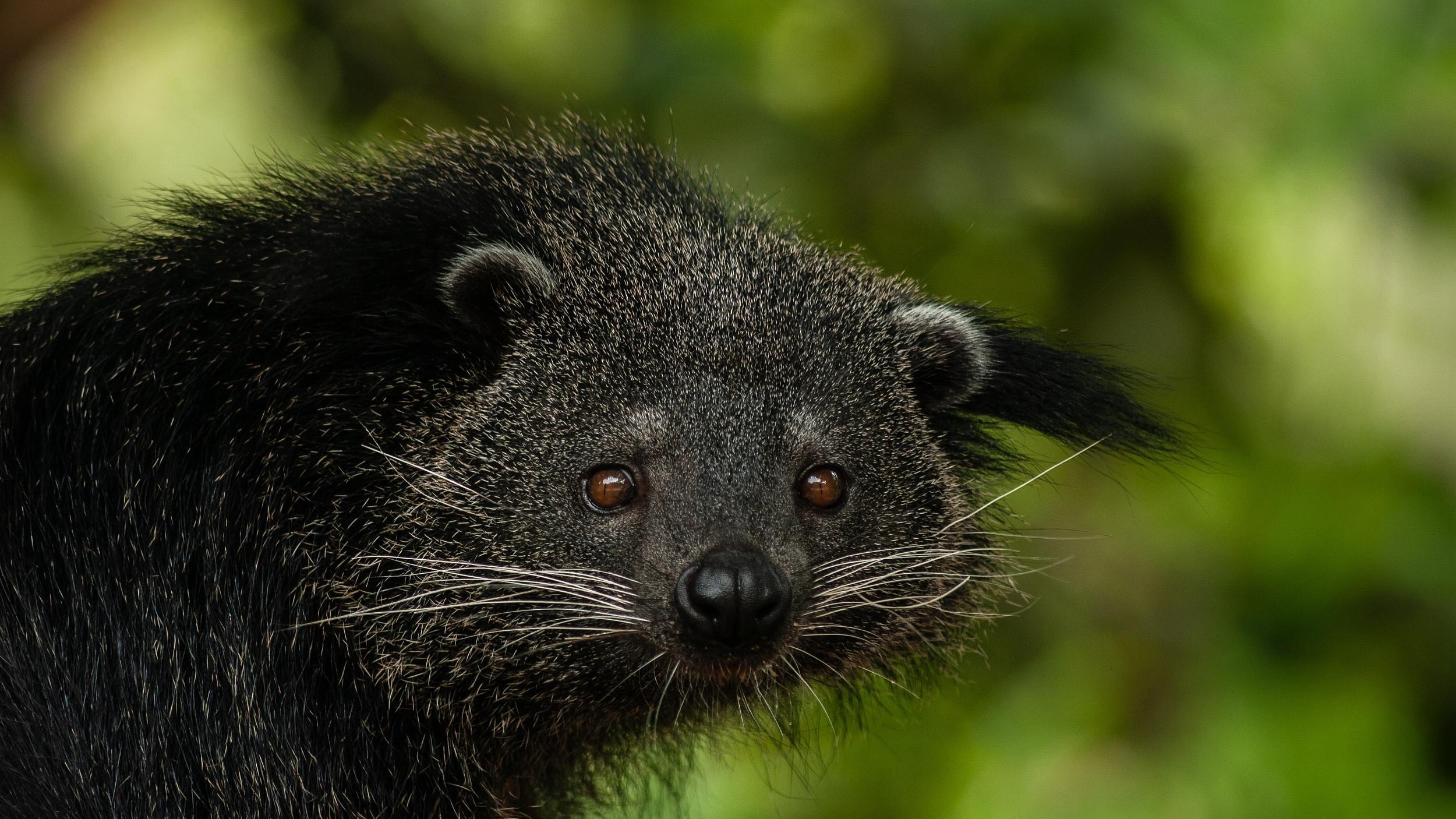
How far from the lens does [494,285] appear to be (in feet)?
13.4

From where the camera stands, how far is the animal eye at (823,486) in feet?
13.5

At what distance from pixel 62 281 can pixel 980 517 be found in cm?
292

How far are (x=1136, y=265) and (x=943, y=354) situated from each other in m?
2.48

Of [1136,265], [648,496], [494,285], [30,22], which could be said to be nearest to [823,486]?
[648,496]

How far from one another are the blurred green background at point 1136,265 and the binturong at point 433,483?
43.2 inches

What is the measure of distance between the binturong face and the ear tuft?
6 centimetres

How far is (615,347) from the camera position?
4117 millimetres

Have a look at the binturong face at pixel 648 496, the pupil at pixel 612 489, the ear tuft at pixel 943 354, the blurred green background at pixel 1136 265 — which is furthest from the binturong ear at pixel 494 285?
the blurred green background at pixel 1136 265

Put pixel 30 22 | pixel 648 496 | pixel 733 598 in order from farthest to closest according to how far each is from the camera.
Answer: pixel 30 22
pixel 648 496
pixel 733 598

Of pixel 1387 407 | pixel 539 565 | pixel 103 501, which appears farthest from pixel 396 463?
pixel 1387 407

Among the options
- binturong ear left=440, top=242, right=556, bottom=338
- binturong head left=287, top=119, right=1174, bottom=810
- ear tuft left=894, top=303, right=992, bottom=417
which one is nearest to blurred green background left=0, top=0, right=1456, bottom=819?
ear tuft left=894, top=303, right=992, bottom=417

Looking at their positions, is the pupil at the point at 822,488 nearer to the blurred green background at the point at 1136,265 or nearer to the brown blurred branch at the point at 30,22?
the blurred green background at the point at 1136,265

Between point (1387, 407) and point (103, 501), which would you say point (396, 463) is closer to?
point (103, 501)

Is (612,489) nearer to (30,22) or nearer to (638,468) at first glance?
(638,468)
